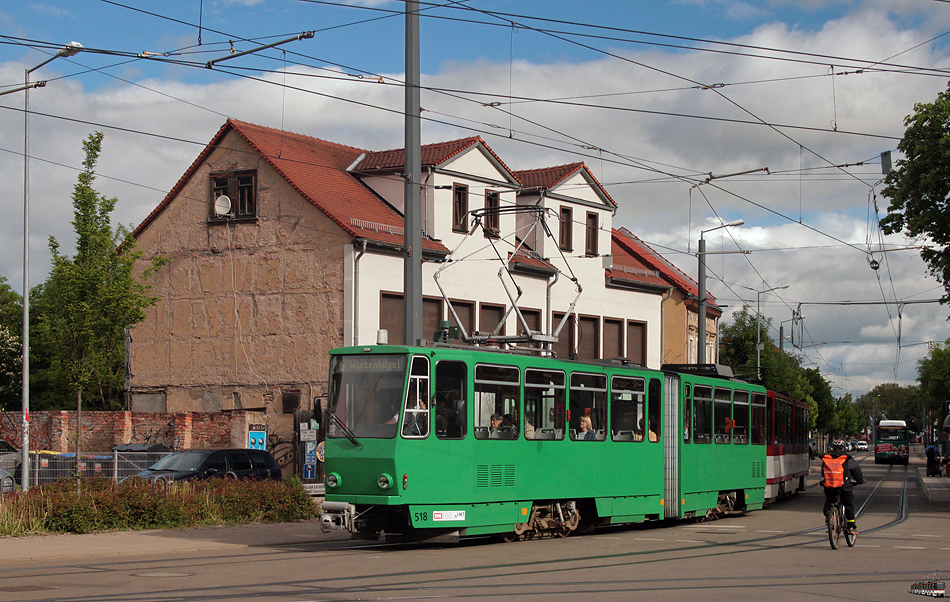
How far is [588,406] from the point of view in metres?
17.8

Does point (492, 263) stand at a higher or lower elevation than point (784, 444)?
higher

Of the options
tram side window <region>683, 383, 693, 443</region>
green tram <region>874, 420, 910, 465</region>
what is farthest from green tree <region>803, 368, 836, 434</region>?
tram side window <region>683, 383, 693, 443</region>

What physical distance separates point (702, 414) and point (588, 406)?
4.61 m

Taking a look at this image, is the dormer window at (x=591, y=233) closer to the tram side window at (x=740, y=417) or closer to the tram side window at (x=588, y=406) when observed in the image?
the tram side window at (x=740, y=417)

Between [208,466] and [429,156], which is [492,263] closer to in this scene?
[429,156]

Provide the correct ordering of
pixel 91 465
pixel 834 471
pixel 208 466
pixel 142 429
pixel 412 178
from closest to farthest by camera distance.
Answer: pixel 834 471, pixel 412 178, pixel 91 465, pixel 208 466, pixel 142 429

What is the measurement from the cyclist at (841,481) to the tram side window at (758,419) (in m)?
8.13

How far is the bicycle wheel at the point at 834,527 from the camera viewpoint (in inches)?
617

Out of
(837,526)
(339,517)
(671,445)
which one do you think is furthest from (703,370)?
(339,517)

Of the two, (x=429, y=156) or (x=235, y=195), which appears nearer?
(x=235, y=195)

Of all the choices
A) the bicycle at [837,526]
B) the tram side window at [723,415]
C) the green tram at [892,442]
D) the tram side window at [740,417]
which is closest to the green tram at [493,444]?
the tram side window at [723,415]

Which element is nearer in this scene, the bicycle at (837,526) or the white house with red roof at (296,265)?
the bicycle at (837,526)

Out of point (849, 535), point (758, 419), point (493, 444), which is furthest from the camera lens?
point (758, 419)

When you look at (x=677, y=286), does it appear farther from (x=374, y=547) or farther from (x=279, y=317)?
(x=374, y=547)
